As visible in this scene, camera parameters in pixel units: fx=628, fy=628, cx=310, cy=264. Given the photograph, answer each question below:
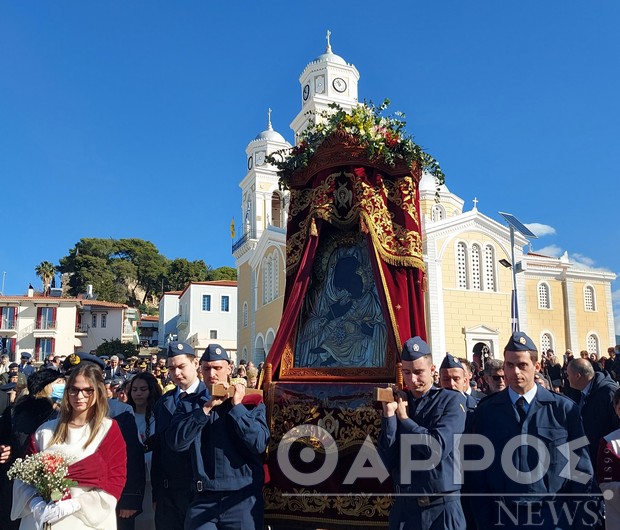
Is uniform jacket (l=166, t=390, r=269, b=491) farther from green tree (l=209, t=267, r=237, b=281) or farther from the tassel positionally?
green tree (l=209, t=267, r=237, b=281)

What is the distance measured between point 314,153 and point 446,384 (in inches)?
121

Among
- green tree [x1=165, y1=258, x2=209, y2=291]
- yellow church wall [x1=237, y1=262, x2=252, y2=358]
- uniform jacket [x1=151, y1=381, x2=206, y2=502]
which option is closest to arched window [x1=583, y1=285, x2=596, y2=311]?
yellow church wall [x1=237, y1=262, x2=252, y2=358]

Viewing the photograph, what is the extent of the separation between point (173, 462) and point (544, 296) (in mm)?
31448

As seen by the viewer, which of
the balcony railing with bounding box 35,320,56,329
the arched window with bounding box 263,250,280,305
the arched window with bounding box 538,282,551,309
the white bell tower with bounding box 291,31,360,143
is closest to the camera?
the arched window with bounding box 538,282,551,309

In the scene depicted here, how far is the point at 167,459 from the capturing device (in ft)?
15.3

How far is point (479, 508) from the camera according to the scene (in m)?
3.80

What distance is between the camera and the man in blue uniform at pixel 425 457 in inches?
147

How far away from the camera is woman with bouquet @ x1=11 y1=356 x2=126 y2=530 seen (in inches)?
147

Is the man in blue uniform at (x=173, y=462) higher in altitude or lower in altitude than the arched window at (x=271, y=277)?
lower

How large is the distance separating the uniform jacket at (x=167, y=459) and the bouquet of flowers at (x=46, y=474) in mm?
875

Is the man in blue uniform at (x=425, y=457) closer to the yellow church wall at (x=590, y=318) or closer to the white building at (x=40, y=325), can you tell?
the yellow church wall at (x=590, y=318)

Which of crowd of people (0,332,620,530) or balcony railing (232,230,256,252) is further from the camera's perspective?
balcony railing (232,230,256,252)

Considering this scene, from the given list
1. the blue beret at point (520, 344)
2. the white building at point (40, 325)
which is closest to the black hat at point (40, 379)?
the blue beret at point (520, 344)

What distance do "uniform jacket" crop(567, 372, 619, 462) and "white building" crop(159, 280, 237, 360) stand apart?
138ft
